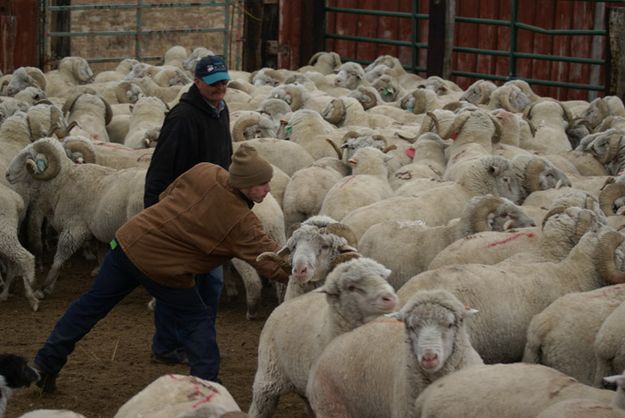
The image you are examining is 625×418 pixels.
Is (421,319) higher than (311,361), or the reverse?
(421,319)

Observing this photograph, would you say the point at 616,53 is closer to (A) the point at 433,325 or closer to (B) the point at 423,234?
(B) the point at 423,234

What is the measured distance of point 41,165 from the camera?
12.1 m

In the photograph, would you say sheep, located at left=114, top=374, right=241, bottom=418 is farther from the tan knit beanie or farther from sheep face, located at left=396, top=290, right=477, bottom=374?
the tan knit beanie

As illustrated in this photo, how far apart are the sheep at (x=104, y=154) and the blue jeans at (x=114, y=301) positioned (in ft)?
13.6

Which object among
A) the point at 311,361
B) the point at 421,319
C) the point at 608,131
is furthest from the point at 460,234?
the point at 608,131

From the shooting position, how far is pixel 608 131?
13133 mm

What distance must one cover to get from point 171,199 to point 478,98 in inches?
389

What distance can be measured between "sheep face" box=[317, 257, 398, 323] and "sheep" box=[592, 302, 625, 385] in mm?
1109

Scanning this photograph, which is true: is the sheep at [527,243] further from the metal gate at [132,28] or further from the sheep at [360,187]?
the metal gate at [132,28]

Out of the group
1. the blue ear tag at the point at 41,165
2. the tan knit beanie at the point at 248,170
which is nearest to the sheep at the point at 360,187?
the blue ear tag at the point at 41,165

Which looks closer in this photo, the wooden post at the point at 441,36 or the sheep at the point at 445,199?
the sheep at the point at 445,199

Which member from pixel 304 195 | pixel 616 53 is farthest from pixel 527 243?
pixel 616 53

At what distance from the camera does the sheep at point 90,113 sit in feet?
48.4

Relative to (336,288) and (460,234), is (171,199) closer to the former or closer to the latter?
(336,288)
